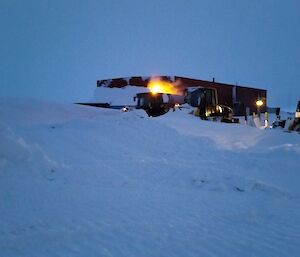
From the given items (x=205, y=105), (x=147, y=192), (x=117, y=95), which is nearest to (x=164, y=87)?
(x=117, y=95)

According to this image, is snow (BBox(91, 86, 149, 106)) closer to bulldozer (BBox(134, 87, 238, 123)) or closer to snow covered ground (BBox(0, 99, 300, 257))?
bulldozer (BBox(134, 87, 238, 123))

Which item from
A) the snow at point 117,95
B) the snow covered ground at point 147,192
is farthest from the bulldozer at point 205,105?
the snow at point 117,95

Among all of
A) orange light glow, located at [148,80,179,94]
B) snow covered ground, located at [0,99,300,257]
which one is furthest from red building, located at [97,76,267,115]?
snow covered ground, located at [0,99,300,257]

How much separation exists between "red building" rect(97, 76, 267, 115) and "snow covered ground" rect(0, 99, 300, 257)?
72.9 feet

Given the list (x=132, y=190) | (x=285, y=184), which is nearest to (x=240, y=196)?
(x=285, y=184)

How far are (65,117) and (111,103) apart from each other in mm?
13775

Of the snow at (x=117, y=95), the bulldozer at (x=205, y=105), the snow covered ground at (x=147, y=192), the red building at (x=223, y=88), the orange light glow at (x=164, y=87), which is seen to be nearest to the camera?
the snow covered ground at (x=147, y=192)

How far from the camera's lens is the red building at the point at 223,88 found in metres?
34.3

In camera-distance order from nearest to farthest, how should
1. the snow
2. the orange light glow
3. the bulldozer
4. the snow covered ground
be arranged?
the snow covered ground → the bulldozer → the snow → the orange light glow

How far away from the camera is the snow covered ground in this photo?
402cm

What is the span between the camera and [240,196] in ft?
20.9

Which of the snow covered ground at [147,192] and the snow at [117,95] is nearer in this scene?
the snow covered ground at [147,192]

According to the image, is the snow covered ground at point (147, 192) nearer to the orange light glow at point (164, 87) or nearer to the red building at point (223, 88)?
the orange light glow at point (164, 87)

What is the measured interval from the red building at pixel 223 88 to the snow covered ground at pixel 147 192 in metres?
22.2
